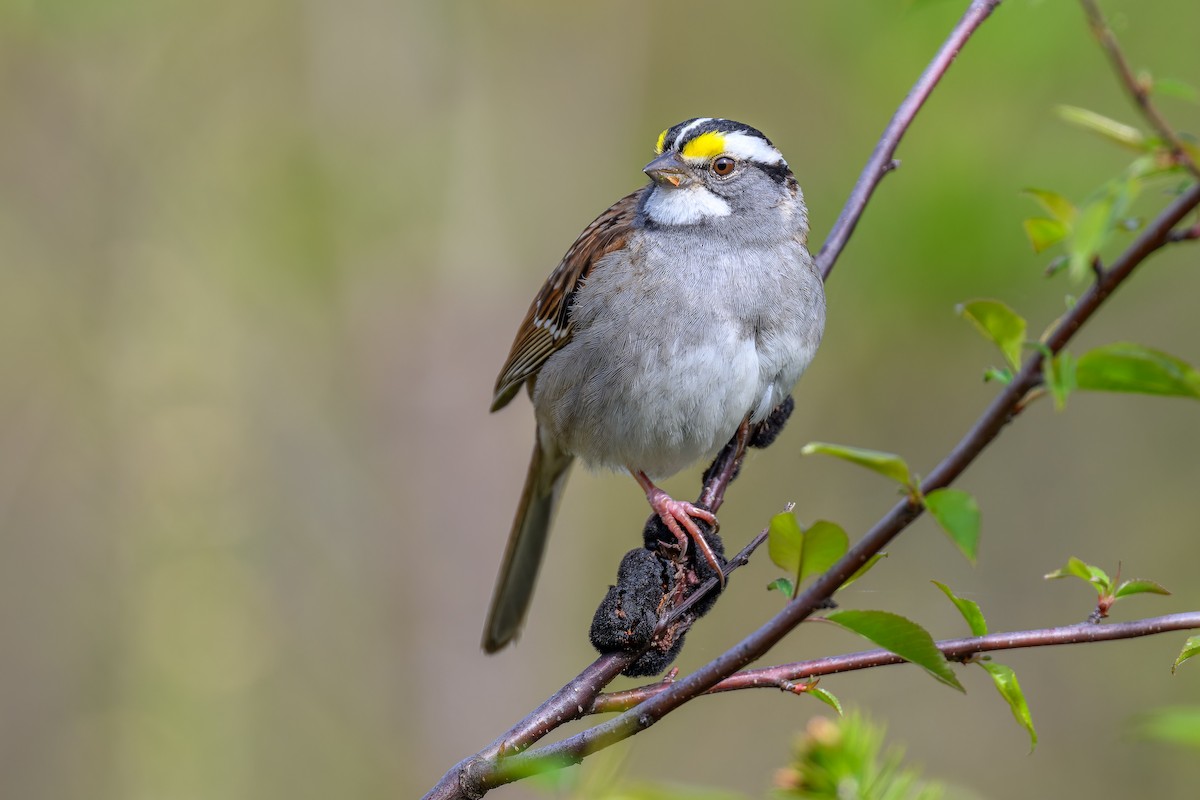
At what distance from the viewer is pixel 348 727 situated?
19.7 feet

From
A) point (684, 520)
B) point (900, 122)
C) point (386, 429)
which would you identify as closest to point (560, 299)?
point (684, 520)

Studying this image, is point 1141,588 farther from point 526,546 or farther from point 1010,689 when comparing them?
point 526,546

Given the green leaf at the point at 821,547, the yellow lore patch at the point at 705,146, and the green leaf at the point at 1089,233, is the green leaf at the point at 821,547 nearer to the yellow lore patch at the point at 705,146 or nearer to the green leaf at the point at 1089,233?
the green leaf at the point at 1089,233

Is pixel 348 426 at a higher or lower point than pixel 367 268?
lower

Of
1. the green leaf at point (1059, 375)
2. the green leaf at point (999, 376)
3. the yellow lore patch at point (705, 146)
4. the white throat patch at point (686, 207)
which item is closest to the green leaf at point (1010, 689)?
the green leaf at point (999, 376)

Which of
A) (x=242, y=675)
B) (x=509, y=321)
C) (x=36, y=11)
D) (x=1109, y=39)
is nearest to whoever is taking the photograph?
(x=1109, y=39)

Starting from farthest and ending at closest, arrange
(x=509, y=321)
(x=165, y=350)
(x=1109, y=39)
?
(x=509, y=321)
(x=165, y=350)
(x=1109, y=39)

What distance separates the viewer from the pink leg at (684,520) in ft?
7.80

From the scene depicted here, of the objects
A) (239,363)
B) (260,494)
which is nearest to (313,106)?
(239,363)

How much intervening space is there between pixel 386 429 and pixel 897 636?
5.07 metres

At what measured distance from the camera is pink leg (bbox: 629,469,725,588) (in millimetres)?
2377

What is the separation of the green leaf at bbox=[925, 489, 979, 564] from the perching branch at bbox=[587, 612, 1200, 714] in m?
0.39

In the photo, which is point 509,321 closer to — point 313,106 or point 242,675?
point 313,106

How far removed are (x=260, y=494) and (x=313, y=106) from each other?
195 cm
